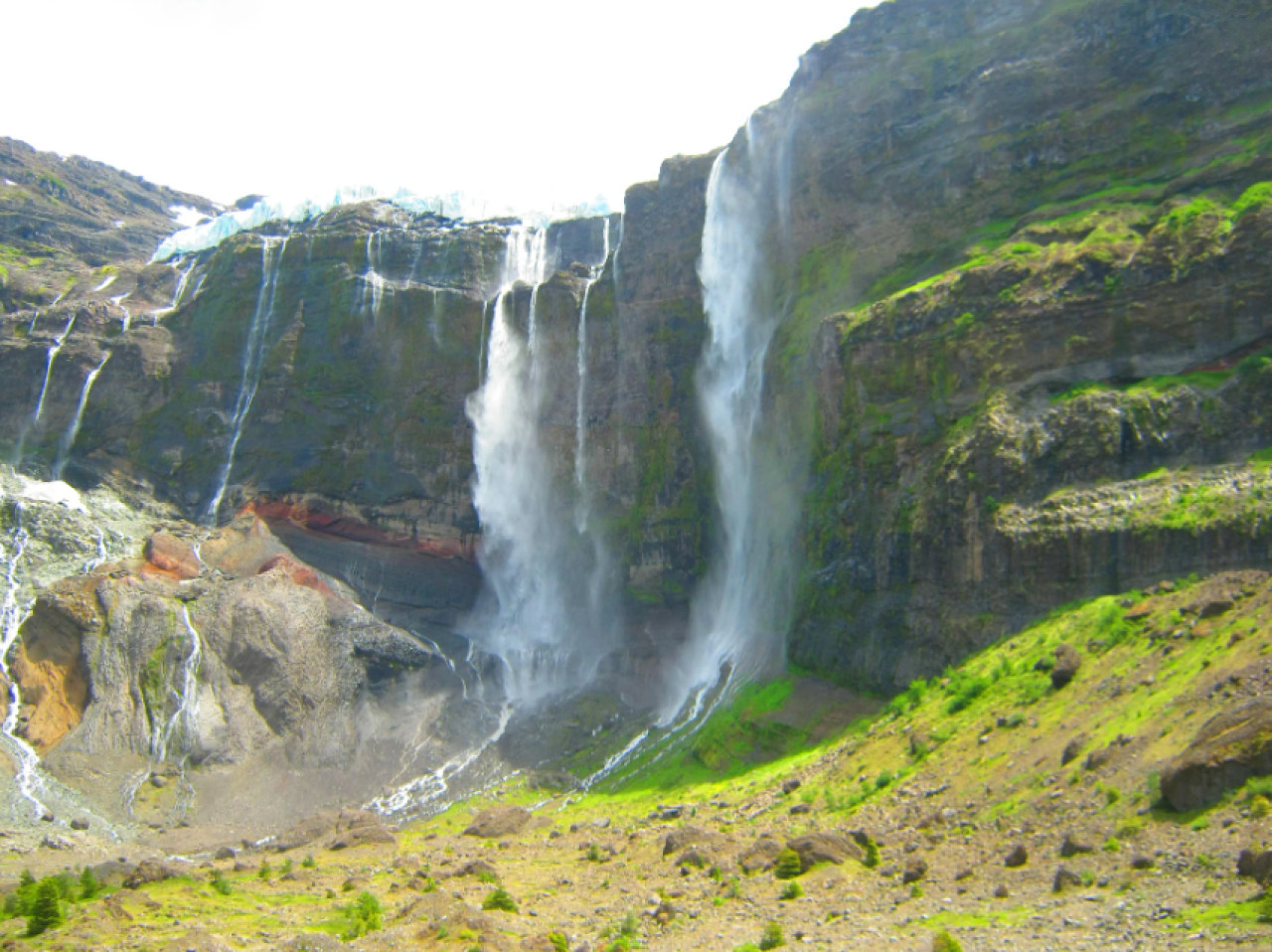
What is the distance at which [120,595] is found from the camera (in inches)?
2229

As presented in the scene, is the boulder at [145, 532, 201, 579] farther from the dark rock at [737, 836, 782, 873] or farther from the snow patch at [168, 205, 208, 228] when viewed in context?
the snow patch at [168, 205, 208, 228]

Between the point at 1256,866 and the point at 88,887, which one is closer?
the point at 1256,866

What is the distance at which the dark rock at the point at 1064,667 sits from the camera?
29.0m

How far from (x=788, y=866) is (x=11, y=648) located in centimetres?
4592

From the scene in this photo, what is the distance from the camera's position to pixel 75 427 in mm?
71562

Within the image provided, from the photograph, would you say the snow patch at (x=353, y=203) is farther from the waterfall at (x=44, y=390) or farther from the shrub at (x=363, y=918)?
the shrub at (x=363, y=918)

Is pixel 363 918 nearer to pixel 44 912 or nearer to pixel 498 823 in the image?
pixel 44 912

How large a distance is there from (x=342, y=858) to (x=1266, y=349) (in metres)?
34.8

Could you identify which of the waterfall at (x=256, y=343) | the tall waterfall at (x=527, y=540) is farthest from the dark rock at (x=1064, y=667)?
the waterfall at (x=256, y=343)

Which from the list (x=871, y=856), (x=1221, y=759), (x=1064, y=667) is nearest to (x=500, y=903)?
(x=871, y=856)

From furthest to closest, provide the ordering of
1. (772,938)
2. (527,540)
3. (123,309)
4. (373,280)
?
1. (123,309)
2. (373,280)
3. (527,540)
4. (772,938)

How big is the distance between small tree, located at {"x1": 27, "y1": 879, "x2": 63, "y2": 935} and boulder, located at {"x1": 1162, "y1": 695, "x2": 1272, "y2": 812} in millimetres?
21952

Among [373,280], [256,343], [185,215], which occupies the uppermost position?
[185,215]

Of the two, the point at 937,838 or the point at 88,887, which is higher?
the point at 937,838
